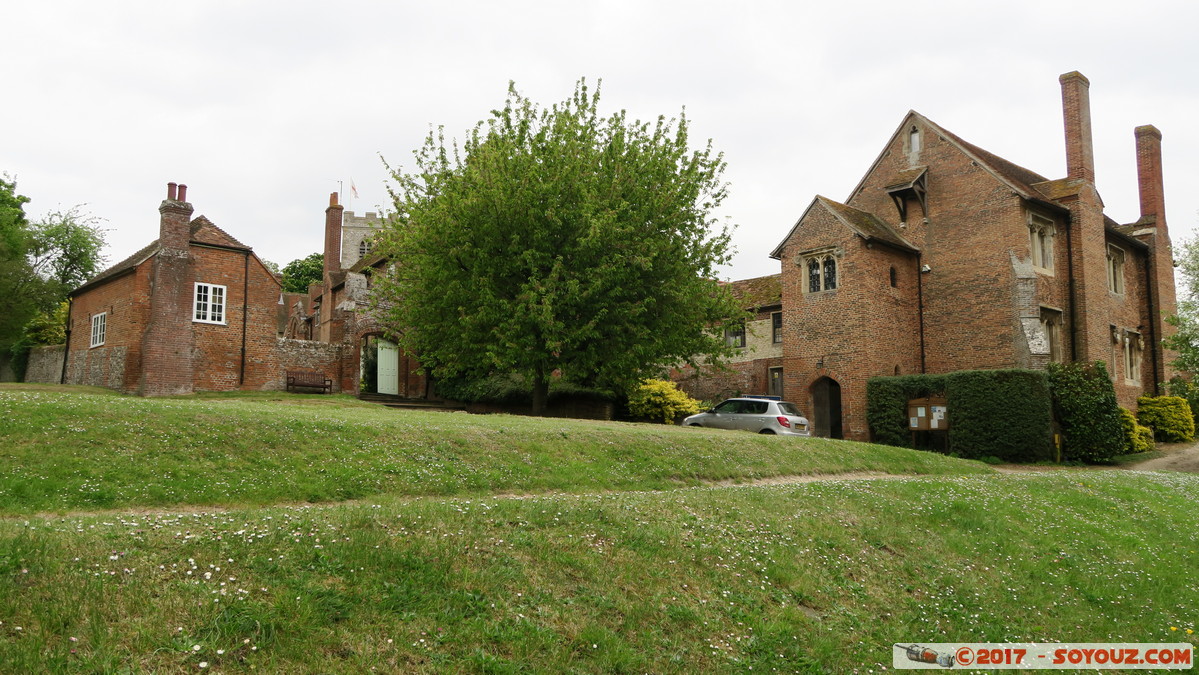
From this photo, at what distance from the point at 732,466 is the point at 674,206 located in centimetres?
1248

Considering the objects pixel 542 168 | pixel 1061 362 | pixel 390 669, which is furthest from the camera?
pixel 1061 362

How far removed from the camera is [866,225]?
33438mm


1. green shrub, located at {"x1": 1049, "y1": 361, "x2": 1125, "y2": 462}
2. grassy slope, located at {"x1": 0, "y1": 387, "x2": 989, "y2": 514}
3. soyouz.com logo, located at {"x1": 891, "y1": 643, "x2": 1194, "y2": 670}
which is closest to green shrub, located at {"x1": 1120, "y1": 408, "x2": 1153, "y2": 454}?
green shrub, located at {"x1": 1049, "y1": 361, "x2": 1125, "y2": 462}

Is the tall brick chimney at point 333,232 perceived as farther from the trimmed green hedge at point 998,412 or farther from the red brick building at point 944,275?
the trimmed green hedge at point 998,412

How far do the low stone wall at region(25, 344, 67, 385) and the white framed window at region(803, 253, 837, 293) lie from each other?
120ft

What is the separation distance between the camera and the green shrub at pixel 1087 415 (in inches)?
1097

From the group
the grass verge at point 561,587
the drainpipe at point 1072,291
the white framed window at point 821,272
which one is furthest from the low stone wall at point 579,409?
the grass verge at point 561,587

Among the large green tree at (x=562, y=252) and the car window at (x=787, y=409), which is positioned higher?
the large green tree at (x=562, y=252)

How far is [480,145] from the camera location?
27.8 metres

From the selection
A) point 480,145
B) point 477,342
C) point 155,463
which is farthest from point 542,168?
point 155,463

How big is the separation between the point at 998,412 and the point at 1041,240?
31.4 feet

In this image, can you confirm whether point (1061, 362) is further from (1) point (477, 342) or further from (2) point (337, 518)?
(2) point (337, 518)

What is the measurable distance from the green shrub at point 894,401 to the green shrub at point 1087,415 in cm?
418

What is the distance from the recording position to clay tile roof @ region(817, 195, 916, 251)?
32366 millimetres
